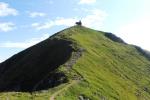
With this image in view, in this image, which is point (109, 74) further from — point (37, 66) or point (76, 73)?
point (37, 66)

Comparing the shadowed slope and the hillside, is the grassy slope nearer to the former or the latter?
the hillside

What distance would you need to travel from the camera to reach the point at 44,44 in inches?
6713

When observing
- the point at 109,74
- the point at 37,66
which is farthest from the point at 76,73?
the point at 37,66

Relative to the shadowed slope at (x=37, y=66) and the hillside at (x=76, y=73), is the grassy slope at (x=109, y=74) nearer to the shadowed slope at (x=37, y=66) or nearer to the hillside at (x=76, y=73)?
the hillside at (x=76, y=73)

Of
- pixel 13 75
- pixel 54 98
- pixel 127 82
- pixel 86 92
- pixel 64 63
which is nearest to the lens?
pixel 54 98

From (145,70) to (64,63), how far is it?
6641cm

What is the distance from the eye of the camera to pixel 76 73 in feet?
378

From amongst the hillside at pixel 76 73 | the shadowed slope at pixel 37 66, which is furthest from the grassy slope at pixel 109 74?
the shadowed slope at pixel 37 66

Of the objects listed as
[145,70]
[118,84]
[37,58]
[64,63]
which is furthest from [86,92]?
[145,70]

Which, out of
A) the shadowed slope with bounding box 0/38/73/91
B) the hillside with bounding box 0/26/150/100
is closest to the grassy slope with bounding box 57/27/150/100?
the hillside with bounding box 0/26/150/100

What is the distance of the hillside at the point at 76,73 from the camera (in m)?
101

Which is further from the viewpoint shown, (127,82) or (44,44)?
(44,44)

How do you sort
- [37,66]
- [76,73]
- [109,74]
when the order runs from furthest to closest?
1. [37,66]
2. [109,74]
3. [76,73]

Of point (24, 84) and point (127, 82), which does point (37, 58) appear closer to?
point (24, 84)
